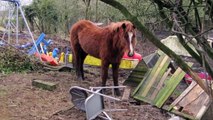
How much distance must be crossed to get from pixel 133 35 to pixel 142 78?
1255 millimetres

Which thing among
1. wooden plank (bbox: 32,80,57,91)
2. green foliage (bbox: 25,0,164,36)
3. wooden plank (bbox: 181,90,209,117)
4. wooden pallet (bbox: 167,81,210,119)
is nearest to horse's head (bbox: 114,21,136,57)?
wooden pallet (bbox: 167,81,210,119)

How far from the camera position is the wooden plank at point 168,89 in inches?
219

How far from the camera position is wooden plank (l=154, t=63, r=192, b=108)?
18.2 ft

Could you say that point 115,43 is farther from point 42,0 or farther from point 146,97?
point 42,0

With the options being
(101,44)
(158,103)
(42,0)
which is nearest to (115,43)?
(101,44)

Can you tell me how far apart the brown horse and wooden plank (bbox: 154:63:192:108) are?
2.73 ft

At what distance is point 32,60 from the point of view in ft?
26.8

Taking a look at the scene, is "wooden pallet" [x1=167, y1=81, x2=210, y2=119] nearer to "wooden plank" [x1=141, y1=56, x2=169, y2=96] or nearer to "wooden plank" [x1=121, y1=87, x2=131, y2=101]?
"wooden plank" [x1=141, y1=56, x2=169, y2=96]

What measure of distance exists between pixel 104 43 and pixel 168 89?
1575 millimetres

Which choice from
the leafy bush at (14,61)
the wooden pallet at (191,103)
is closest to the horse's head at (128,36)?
the wooden pallet at (191,103)

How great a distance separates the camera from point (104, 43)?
20.9ft

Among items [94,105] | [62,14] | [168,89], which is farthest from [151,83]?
[62,14]

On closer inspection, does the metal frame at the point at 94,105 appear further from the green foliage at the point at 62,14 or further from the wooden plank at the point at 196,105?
the green foliage at the point at 62,14

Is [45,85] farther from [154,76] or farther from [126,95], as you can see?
[154,76]
